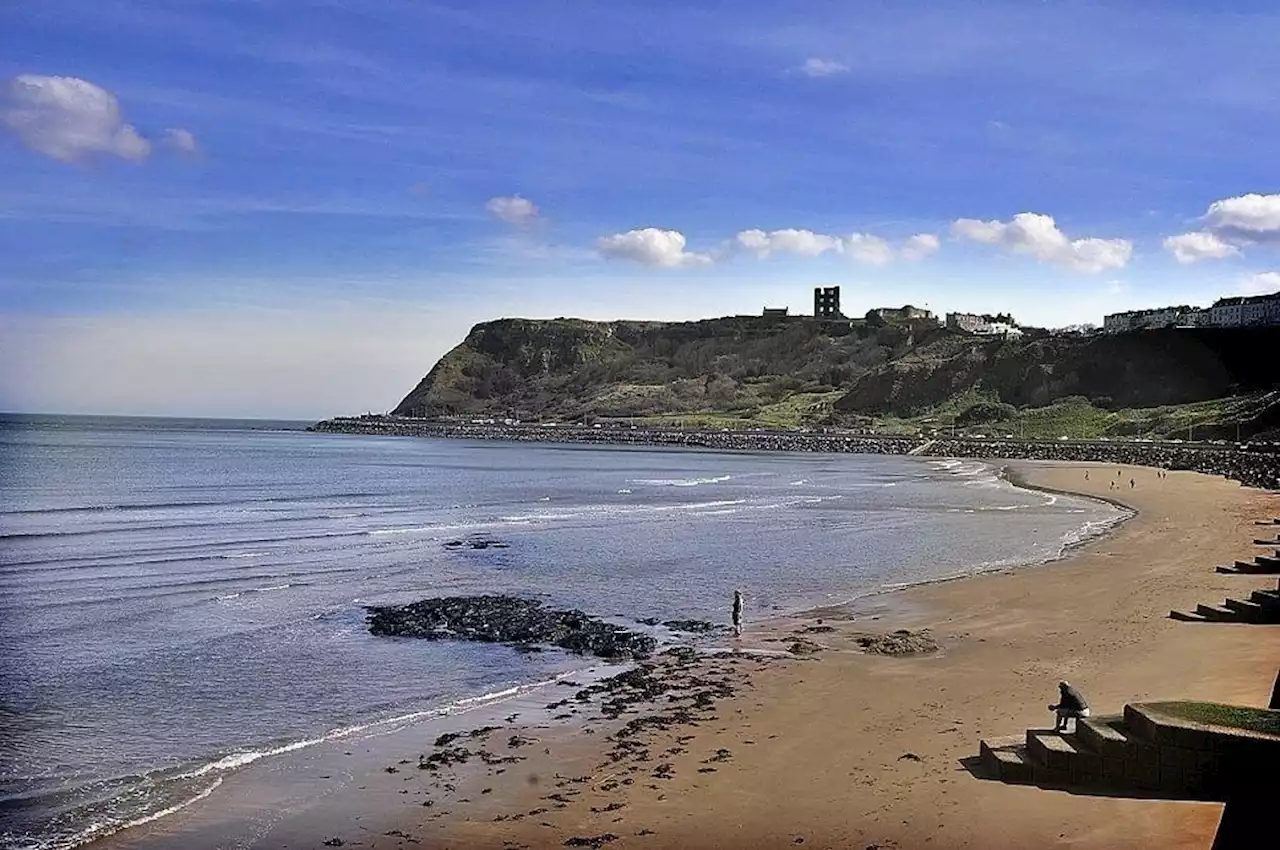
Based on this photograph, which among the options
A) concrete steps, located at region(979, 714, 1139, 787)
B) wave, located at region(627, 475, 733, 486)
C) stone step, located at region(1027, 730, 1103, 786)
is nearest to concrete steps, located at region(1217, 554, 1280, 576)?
concrete steps, located at region(979, 714, 1139, 787)

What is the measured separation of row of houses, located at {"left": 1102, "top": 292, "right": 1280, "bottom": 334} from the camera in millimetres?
164000

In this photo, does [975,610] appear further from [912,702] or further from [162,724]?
[162,724]

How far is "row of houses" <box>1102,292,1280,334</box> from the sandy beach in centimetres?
15191

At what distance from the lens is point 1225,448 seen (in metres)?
95.6

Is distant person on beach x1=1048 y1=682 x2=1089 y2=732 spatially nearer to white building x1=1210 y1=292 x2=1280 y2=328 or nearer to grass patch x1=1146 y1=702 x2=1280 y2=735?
grass patch x1=1146 y1=702 x2=1280 y2=735

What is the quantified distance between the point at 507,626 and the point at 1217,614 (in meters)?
13.7

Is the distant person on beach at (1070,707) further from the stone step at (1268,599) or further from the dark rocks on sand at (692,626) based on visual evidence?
the stone step at (1268,599)

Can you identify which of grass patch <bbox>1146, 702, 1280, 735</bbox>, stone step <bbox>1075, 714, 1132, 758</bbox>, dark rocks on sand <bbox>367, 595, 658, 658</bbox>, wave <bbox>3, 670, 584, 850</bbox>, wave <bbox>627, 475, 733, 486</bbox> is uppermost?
grass patch <bbox>1146, 702, 1280, 735</bbox>

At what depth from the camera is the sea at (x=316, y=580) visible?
14109 millimetres

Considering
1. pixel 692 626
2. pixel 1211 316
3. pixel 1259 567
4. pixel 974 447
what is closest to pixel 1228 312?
pixel 1211 316

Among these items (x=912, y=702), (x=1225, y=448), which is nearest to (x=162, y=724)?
(x=912, y=702)

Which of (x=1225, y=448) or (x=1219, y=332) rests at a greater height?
(x=1219, y=332)

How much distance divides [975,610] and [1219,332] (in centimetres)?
14273

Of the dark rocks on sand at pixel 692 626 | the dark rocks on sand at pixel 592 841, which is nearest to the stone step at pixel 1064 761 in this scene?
the dark rocks on sand at pixel 592 841
